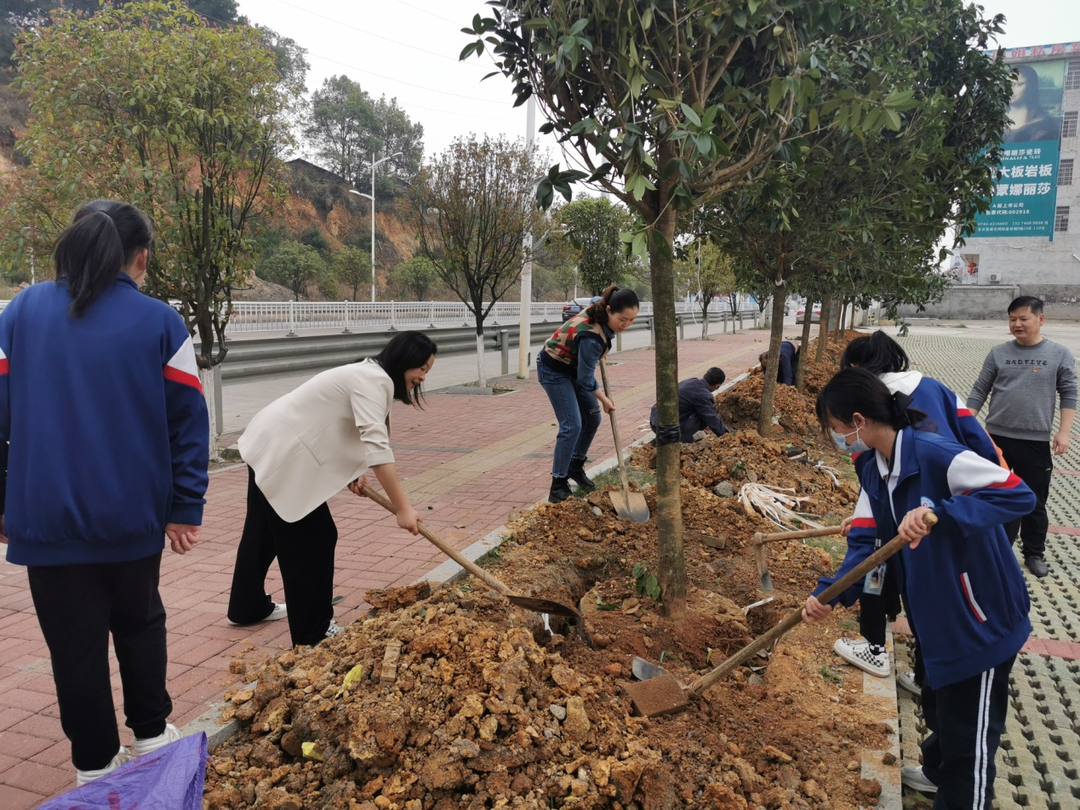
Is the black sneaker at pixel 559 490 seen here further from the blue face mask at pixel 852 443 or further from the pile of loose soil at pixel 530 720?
the blue face mask at pixel 852 443

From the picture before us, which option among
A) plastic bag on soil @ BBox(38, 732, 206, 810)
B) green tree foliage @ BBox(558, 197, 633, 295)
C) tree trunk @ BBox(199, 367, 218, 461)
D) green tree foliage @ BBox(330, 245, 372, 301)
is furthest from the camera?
green tree foliage @ BBox(330, 245, 372, 301)

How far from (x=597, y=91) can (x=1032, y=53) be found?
205 feet

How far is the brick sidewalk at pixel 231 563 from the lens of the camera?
2932 millimetres

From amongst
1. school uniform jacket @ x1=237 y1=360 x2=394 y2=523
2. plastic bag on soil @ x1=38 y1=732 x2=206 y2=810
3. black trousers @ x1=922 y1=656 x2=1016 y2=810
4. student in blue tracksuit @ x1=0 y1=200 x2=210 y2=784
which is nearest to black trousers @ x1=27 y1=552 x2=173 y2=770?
student in blue tracksuit @ x1=0 y1=200 x2=210 y2=784

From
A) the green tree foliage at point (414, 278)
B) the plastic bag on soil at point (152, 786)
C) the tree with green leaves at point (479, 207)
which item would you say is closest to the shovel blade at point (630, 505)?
the plastic bag on soil at point (152, 786)

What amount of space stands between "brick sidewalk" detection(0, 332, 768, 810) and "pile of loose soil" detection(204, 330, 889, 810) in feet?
1.15

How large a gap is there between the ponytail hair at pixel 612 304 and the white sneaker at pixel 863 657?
253cm

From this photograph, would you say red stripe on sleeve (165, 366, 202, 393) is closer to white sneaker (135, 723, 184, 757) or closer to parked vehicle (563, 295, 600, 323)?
white sneaker (135, 723, 184, 757)

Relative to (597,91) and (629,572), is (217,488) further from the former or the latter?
(597,91)

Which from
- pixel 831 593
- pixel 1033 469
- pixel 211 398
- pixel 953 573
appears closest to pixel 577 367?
pixel 1033 469

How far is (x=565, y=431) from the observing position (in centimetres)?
575

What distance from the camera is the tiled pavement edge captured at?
2.80 m

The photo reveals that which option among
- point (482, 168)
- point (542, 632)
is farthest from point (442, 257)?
point (542, 632)

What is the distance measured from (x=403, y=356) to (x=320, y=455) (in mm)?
555
